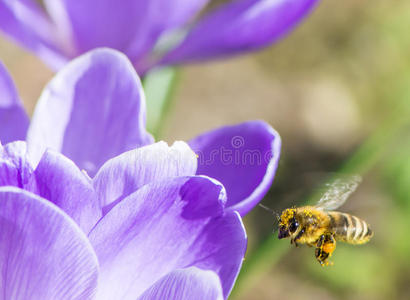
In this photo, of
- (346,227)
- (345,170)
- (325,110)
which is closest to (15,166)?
(346,227)

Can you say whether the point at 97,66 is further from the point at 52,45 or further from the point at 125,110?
the point at 52,45

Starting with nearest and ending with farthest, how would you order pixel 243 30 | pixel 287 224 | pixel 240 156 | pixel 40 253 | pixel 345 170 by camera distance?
1. pixel 40 253
2. pixel 240 156
3. pixel 287 224
4. pixel 243 30
5. pixel 345 170

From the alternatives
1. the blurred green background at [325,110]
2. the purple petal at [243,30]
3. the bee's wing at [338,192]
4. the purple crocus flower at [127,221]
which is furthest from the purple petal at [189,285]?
the blurred green background at [325,110]

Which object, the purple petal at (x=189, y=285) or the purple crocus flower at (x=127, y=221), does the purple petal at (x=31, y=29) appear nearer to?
the purple crocus flower at (x=127, y=221)

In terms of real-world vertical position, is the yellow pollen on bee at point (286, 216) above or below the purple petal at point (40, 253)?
below

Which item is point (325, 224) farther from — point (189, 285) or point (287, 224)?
point (189, 285)

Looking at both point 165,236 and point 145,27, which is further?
point 145,27
